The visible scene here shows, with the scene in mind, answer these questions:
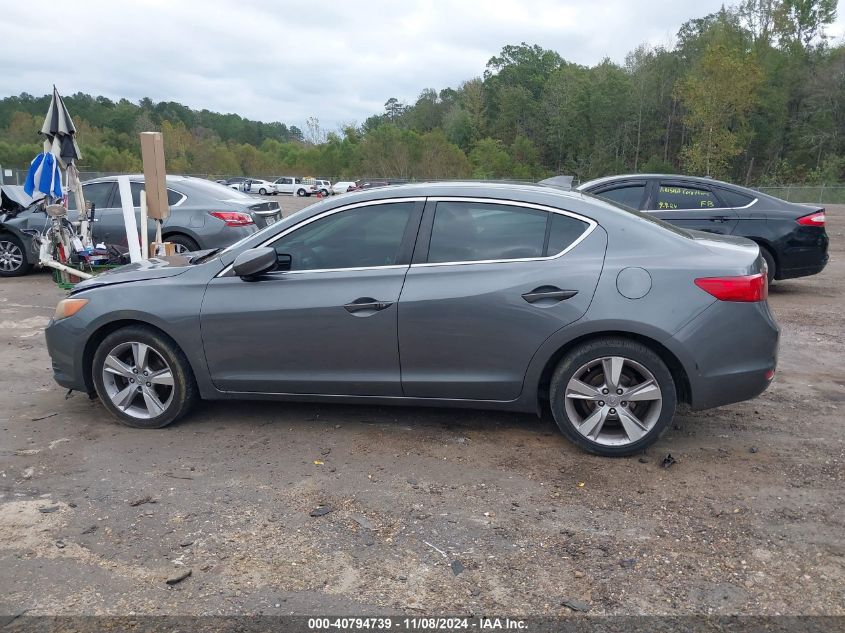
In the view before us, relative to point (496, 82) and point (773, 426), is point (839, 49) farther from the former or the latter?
point (773, 426)

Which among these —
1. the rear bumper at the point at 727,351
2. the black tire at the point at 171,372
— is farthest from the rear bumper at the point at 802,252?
the black tire at the point at 171,372

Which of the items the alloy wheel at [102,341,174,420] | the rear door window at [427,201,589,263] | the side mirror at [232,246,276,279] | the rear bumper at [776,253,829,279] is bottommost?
the alloy wheel at [102,341,174,420]

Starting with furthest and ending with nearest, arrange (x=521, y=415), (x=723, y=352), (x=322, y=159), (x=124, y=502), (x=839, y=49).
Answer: (x=322, y=159), (x=839, y=49), (x=521, y=415), (x=723, y=352), (x=124, y=502)

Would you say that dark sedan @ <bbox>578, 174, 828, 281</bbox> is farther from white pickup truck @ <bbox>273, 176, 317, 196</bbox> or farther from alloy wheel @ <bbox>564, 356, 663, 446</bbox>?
white pickup truck @ <bbox>273, 176, 317, 196</bbox>

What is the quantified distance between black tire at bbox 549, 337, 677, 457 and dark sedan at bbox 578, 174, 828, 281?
17.4 feet

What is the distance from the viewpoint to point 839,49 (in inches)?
2544

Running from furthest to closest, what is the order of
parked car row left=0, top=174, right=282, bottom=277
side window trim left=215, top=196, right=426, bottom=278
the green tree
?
1. the green tree
2. parked car row left=0, top=174, right=282, bottom=277
3. side window trim left=215, top=196, right=426, bottom=278

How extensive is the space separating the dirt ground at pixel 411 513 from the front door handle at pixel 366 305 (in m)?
0.86

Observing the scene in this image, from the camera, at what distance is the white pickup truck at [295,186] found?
6222 cm

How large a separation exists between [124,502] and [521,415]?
2617 mm

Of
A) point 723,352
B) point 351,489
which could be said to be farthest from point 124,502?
point 723,352

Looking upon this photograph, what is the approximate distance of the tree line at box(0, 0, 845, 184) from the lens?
60.0 meters

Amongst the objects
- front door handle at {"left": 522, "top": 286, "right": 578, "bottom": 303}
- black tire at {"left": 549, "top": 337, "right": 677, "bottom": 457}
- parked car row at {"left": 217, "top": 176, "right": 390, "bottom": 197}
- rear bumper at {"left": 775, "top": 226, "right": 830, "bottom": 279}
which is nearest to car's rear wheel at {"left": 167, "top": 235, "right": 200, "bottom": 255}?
front door handle at {"left": 522, "top": 286, "right": 578, "bottom": 303}

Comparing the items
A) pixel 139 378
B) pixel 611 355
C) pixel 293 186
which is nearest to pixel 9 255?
pixel 139 378
